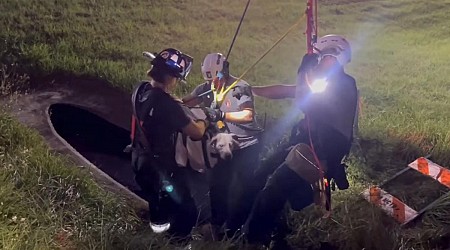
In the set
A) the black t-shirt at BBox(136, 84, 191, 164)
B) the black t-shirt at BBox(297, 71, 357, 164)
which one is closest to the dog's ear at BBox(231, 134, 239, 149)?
the black t-shirt at BBox(136, 84, 191, 164)

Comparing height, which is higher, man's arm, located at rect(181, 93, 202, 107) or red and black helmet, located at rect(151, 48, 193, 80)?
red and black helmet, located at rect(151, 48, 193, 80)

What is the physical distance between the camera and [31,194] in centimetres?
293

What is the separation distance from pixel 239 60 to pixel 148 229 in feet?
3.18

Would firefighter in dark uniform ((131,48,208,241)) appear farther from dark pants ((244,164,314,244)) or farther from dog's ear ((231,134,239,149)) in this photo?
dark pants ((244,164,314,244))

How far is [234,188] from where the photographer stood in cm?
288

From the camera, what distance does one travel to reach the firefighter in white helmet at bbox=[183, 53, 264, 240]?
9.28 feet

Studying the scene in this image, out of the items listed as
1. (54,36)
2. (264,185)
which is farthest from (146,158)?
(54,36)

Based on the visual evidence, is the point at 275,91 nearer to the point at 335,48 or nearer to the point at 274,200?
the point at 335,48

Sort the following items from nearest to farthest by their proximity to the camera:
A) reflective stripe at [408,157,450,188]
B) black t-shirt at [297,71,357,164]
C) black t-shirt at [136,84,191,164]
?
black t-shirt at [297,71,357,164] < black t-shirt at [136,84,191,164] < reflective stripe at [408,157,450,188]

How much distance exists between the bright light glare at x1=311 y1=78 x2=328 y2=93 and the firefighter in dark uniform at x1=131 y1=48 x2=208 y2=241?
1.56ft

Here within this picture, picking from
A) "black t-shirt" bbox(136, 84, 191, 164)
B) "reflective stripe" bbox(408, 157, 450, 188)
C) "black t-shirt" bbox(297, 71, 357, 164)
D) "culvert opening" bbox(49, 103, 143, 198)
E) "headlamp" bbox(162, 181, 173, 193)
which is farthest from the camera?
"culvert opening" bbox(49, 103, 143, 198)

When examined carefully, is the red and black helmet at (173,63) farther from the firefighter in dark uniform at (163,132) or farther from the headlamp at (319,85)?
the headlamp at (319,85)

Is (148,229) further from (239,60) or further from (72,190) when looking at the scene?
(239,60)

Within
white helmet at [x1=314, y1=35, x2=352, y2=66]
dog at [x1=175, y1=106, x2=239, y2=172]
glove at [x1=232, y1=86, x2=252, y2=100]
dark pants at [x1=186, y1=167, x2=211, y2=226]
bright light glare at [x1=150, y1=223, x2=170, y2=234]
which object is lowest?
bright light glare at [x1=150, y1=223, x2=170, y2=234]
